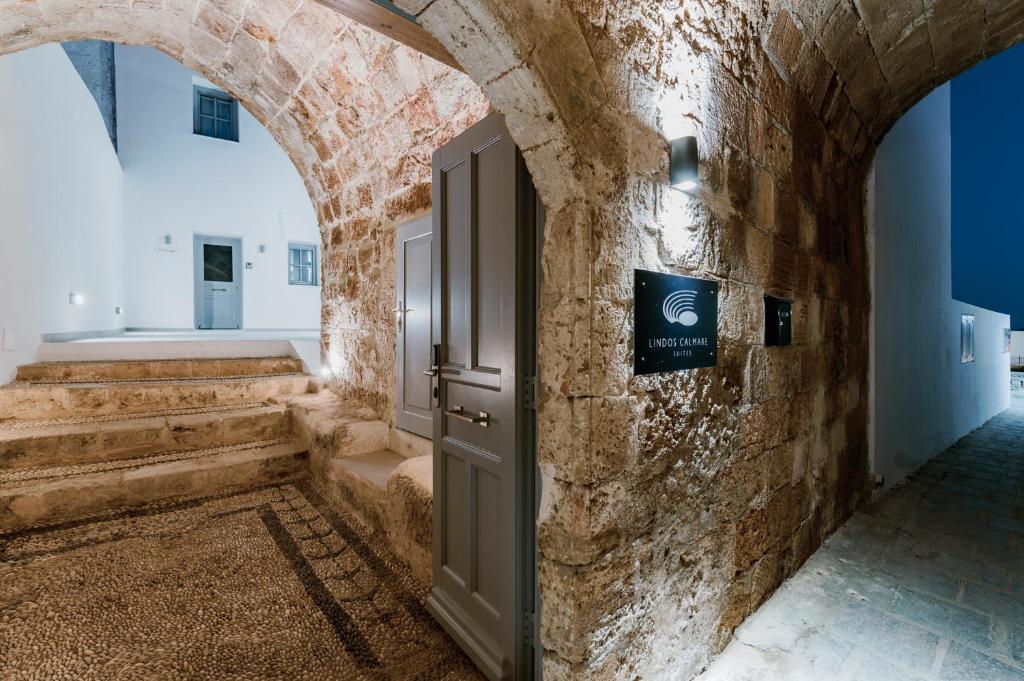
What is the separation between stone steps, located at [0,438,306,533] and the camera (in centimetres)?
284

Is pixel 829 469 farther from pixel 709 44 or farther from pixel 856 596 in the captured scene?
pixel 709 44

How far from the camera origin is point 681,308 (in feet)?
5.28

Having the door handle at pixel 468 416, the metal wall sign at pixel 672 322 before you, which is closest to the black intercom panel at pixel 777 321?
the metal wall sign at pixel 672 322

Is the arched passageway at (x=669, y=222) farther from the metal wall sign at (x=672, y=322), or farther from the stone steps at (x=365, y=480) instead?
the stone steps at (x=365, y=480)

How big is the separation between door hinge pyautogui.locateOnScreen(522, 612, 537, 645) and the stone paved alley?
2.43 ft

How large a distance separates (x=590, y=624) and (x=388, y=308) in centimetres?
289

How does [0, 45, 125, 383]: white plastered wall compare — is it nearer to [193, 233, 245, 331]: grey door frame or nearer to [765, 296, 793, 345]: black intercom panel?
[193, 233, 245, 331]: grey door frame

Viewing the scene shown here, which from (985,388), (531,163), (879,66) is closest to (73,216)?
(531,163)

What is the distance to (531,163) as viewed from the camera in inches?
53.6

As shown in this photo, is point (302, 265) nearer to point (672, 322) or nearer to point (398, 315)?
point (398, 315)

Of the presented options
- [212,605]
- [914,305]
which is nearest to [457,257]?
[212,605]

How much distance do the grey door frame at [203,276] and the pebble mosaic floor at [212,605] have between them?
286 inches

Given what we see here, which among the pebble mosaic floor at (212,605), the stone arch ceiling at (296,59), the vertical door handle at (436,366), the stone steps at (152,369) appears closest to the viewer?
the pebble mosaic floor at (212,605)

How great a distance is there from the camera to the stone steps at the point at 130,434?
10.5ft
